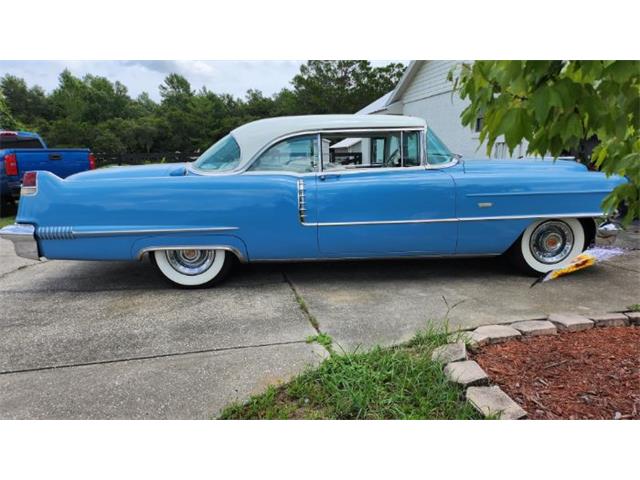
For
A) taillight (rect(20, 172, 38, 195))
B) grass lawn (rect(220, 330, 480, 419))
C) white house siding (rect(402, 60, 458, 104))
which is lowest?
grass lawn (rect(220, 330, 480, 419))

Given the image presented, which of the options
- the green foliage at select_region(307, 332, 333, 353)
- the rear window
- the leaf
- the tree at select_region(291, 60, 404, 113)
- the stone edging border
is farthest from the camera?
the tree at select_region(291, 60, 404, 113)

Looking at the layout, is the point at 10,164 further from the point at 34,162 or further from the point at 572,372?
the point at 572,372

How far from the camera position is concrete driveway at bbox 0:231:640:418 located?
2.08 metres

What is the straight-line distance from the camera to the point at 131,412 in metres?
1.91

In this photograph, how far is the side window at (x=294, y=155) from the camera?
354 cm

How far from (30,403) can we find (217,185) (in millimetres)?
1949

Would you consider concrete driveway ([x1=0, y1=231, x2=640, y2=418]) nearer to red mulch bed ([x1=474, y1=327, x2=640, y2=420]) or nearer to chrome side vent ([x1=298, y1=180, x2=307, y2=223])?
red mulch bed ([x1=474, y1=327, x2=640, y2=420])

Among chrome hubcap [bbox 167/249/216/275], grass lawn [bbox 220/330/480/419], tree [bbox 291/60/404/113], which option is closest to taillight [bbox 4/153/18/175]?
tree [bbox 291/60/404/113]

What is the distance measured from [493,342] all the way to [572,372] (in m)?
0.43

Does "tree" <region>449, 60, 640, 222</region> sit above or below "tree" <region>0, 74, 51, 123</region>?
below

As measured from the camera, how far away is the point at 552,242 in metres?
3.76

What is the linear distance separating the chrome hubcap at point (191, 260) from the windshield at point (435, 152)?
2138 mm

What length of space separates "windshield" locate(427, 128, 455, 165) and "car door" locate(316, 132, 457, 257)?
197mm

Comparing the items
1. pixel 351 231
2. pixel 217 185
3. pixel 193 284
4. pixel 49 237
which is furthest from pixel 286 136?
pixel 49 237
